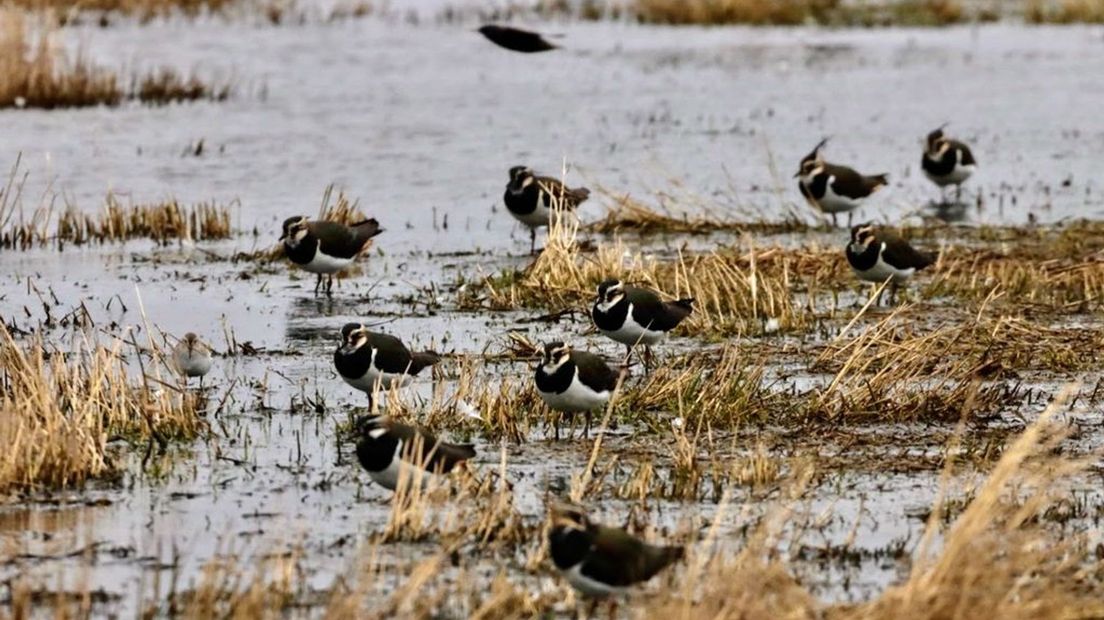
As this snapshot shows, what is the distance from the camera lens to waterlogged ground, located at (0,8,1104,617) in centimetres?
914

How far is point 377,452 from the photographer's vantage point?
9094mm

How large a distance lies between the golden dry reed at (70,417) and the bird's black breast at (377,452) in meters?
1.52

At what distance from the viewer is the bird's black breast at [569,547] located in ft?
24.6

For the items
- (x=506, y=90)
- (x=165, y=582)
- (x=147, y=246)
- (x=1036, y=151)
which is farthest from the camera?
(x=506, y=90)

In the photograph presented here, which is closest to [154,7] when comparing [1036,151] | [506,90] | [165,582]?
[506,90]

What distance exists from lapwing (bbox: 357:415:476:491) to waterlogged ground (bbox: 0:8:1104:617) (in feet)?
0.89

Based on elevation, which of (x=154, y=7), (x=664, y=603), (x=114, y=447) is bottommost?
(x=154, y=7)

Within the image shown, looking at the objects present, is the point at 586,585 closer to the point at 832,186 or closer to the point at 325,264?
the point at 325,264

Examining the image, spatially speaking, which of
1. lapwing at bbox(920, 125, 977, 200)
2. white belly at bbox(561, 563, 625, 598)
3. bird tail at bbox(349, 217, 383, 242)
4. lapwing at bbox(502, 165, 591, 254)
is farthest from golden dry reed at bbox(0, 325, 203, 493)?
lapwing at bbox(920, 125, 977, 200)

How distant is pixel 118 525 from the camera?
909 centimetres

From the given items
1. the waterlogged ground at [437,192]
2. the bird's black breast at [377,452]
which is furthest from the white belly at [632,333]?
the bird's black breast at [377,452]

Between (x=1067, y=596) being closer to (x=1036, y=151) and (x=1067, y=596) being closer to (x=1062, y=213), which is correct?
(x=1062, y=213)

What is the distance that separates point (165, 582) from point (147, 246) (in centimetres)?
1059

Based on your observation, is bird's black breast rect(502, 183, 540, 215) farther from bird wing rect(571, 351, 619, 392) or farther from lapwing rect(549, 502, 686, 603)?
lapwing rect(549, 502, 686, 603)
